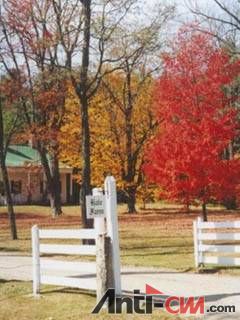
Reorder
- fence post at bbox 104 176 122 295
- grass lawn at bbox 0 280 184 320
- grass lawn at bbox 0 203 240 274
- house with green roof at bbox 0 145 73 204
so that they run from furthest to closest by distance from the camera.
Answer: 1. house with green roof at bbox 0 145 73 204
2. grass lawn at bbox 0 203 240 274
3. fence post at bbox 104 176 122 295
4. grass lawn at bbox 0 280 184 320

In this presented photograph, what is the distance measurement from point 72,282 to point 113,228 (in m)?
1.53

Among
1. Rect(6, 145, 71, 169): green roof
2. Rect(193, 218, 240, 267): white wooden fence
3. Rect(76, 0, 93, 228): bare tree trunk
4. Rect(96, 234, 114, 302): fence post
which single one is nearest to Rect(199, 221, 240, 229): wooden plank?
Rect(193, 218, 240, 267): white wooden fence

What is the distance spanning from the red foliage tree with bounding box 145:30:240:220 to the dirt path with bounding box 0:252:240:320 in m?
9.86

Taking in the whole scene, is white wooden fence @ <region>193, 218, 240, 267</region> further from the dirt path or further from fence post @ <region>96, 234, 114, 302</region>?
fence post @ <region>96, 234, 114, 302</region>

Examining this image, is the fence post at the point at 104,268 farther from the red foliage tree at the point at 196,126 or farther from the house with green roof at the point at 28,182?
the house with green roof at the point at 28,182

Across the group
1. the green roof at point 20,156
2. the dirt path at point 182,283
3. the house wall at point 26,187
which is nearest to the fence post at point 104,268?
the dirt path at point 182,283

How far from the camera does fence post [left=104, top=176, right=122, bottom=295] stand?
1068 centimetres

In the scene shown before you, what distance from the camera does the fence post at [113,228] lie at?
10.7m

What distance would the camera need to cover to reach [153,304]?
10281 millimetres

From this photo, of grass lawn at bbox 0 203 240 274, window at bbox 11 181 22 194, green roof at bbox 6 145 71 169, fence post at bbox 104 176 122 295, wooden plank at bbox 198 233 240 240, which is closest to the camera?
fence post at bbox 104 176 122 295

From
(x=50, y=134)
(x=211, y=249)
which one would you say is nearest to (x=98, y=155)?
(x=50, y=134)

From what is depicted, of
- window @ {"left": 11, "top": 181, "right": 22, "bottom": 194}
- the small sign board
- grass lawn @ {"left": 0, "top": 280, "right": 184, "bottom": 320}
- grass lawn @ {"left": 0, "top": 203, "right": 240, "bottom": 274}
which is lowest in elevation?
grass lawn @ {"left": 0, "top": 280, "right": 184, "bottom": 320}

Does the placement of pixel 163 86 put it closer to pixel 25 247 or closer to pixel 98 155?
pixel 25 247

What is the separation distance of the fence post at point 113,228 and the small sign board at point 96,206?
87 mm
